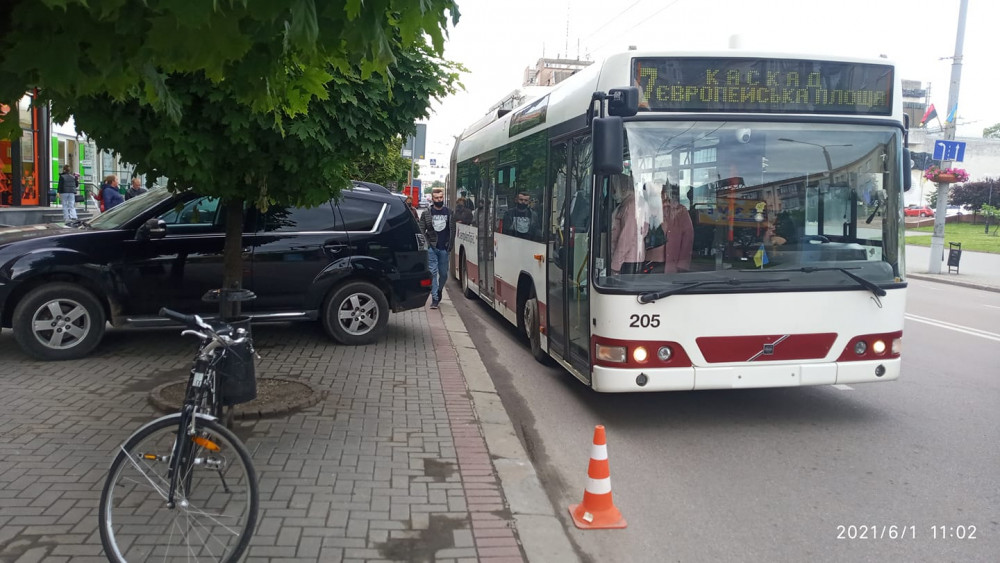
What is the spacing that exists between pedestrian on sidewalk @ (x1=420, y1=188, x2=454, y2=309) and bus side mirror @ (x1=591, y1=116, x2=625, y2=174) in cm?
665

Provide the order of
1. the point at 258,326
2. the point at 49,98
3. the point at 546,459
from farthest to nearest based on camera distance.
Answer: the point at 258,326 < the point at 546,459 < the point at 49,98

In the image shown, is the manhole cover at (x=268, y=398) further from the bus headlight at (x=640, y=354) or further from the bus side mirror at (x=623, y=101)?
the bus side mirror at (x=623, y=101)

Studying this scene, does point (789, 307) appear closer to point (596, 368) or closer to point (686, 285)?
point (686, 285)

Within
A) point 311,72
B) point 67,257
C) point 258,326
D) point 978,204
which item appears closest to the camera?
point 311,72

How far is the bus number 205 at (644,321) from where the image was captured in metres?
6.17

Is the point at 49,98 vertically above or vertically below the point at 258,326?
above

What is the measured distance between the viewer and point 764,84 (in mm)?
6434

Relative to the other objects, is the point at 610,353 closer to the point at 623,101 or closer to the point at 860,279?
the point at 623,101

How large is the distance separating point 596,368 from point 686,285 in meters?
0.97

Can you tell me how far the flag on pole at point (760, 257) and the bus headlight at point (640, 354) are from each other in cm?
119

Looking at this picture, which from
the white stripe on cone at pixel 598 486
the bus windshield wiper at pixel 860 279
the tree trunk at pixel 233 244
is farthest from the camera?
the tree trunk at pixel 233 244

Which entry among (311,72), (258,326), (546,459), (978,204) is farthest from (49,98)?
(978,204)

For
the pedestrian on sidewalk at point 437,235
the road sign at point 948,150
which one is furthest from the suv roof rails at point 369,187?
the road sign at point 948,150
